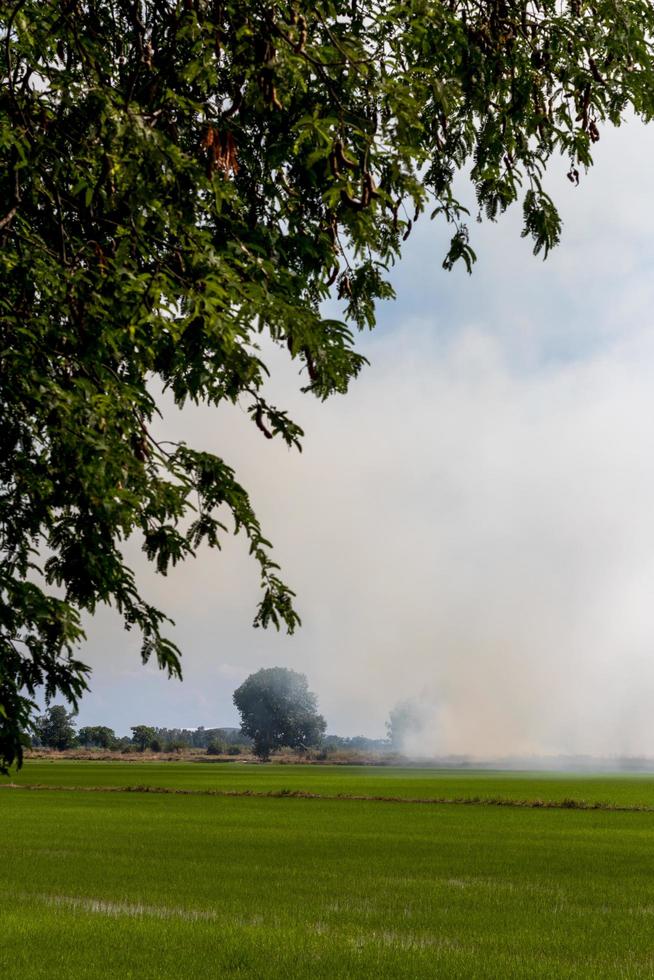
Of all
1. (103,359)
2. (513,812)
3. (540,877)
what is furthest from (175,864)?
(513,812)

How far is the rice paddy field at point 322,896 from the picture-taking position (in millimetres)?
16094

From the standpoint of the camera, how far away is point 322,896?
23453 millimetres

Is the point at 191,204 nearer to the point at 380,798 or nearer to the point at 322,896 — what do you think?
the point at 322,896

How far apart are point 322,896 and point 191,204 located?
1944 cm

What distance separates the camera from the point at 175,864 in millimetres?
29703

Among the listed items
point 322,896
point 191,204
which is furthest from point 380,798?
point 191,204

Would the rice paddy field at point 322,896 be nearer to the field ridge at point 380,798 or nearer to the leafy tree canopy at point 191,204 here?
the leafy tree canopy at point 191,204

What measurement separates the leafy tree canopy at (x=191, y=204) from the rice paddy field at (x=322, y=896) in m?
8.69

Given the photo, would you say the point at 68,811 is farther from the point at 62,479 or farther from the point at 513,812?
the point at 62,479

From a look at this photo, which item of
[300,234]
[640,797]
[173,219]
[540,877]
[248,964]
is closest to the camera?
[173,219]

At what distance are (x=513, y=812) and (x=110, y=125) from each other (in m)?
54.3

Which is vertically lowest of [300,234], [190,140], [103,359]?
[103,359]

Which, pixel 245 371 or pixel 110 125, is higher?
pixel 110 125

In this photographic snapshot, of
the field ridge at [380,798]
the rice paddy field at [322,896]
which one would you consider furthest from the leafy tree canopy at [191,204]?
the field ridge at [380,798]
